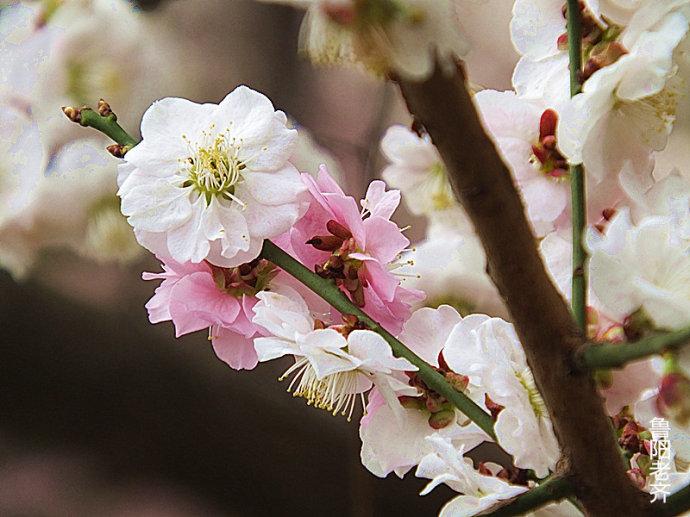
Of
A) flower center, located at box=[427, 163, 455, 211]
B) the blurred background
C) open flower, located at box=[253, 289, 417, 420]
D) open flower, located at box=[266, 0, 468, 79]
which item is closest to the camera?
open flower, located at box=[266, 0, 468, 79]

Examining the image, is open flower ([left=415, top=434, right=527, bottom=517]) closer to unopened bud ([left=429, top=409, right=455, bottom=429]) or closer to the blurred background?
unopened bud ([left=429, top=409, right=455, bottom=429])

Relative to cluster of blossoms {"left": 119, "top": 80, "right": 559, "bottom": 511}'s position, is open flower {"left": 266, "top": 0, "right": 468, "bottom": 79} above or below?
above

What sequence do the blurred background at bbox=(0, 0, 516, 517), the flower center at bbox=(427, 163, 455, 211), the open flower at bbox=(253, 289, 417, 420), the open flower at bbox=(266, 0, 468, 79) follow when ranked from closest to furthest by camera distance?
the open flower at bbox=(266, 0, 468, 79), the open flower at bbox=(253, 289, 417, 420), the flower center at bbox=(427, 163, 455, 211), the blurred background at bbox=(0, 0, 516, 517)

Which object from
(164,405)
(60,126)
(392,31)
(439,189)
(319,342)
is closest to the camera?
(392,31)

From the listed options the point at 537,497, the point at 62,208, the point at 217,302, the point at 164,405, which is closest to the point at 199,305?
the point at 217,302

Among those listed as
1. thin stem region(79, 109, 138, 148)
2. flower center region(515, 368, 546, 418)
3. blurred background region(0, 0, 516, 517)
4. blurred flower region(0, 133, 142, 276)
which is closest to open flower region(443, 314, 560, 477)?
flower center region(515, 368, 546, 418)

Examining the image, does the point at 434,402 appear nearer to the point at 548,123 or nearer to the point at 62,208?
the point at 548,123

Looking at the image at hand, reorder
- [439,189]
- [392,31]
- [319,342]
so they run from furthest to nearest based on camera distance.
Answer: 1. [439,189]
2. [319,342]
3. [392,31]
